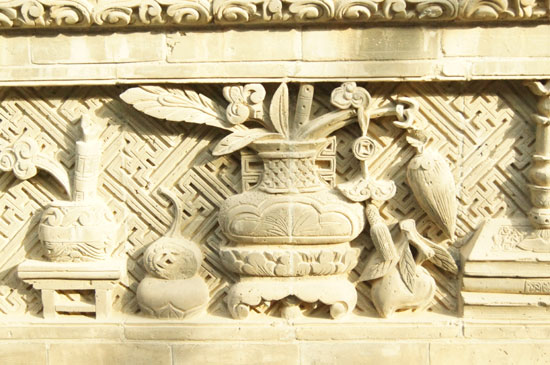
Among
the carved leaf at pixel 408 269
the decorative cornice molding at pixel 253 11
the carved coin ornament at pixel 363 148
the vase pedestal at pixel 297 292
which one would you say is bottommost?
the vase pedestal at pixel 297 292

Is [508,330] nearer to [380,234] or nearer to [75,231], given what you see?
[380,234]

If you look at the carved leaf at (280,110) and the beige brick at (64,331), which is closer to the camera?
the carved leaf at (280,110)

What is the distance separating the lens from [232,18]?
10.0 feet

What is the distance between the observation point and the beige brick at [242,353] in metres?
3.35

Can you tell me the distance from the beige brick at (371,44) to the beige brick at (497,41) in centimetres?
8

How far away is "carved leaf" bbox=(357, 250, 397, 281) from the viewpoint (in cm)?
330

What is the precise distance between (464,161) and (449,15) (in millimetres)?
717

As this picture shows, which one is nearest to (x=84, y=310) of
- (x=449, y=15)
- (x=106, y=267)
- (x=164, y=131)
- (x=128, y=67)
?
(x=106, y=267)

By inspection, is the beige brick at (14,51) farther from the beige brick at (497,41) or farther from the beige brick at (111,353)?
the beige brick at (497,41)

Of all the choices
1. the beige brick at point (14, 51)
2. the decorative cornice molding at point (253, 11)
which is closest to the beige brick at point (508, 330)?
the decorative cornice molding at point (253, 11)

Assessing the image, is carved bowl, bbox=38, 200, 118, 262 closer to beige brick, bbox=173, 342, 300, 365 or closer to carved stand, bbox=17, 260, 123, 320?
carved stand, bbox=17, 260, 123, 320

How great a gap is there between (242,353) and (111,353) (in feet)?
2.17

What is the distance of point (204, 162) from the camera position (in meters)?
3.35

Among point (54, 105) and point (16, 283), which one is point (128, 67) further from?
point (16, 283)
